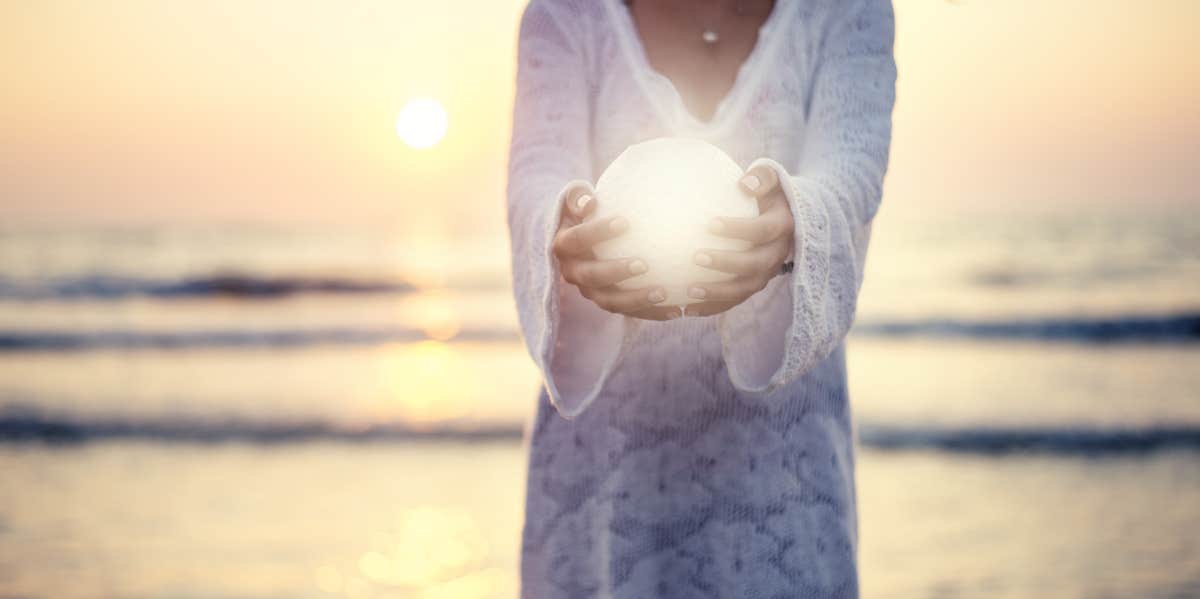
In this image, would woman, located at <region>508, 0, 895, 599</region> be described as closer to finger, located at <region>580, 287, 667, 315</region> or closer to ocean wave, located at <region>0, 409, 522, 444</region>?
finger, located at <region>580, 287, 667, 315</region>

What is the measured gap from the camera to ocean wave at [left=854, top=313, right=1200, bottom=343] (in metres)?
13.6

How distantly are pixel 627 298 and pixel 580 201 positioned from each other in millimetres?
120

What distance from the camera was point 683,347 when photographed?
3.98 ft

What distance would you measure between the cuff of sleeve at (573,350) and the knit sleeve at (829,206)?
12cm

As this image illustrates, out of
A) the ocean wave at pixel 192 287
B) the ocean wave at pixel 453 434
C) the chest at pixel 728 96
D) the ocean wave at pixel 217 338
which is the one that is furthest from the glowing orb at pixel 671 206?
the ocean wave at pixel 192 287

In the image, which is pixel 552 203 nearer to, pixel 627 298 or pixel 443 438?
pixel 627 298

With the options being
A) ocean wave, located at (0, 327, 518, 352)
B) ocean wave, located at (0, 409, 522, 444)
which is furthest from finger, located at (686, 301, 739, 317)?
ocean wave, located at (0, 327, 518, 352)

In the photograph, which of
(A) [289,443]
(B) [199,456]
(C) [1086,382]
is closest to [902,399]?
(C) [1086,382]

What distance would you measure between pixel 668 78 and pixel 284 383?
11.1m

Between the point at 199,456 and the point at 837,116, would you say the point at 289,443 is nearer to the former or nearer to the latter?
the point at 199,456

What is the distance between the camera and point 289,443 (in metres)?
8.61

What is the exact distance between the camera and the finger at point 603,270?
96 cm

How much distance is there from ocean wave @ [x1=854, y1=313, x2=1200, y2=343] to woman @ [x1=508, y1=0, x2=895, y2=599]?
13.5 meters

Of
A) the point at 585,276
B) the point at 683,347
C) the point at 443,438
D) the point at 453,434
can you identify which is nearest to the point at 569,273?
the point at 585,276
